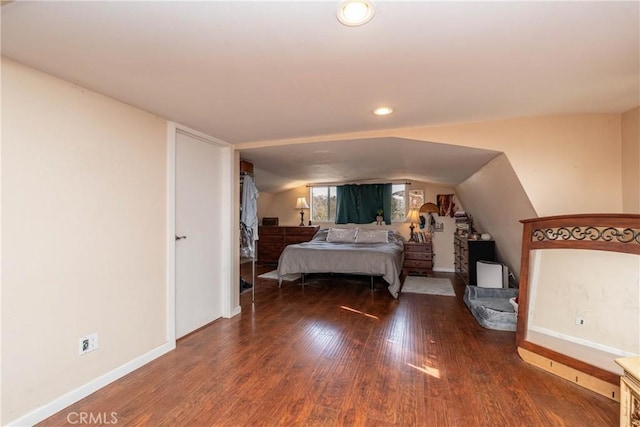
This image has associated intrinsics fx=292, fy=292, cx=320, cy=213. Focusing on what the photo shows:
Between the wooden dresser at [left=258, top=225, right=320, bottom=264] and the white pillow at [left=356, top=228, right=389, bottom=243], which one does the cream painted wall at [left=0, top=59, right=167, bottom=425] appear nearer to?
the white pillow at [left=356, top=228, right=389, bottom=243]

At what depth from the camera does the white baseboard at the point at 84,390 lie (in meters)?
1.65

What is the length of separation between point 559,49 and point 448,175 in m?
3.29

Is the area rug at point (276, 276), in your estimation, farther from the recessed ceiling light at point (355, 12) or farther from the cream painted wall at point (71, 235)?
the recessed ceiling light at point (355, 12)

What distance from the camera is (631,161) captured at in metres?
2.23

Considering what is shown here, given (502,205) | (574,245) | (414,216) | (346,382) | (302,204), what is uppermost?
(302,204)

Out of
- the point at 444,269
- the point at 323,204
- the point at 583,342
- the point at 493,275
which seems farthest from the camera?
the point at 323,204

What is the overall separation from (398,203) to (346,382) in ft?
16.4

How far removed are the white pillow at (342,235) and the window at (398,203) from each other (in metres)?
1.11

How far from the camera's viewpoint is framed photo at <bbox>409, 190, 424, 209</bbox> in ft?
21.1

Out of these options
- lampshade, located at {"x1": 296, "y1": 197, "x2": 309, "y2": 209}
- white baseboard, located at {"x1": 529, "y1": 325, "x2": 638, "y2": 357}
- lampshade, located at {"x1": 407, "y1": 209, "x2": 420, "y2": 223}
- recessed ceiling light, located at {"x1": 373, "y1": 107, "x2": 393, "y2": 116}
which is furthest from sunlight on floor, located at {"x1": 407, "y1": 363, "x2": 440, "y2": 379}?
lampshade, located at {"x1": 296, "y1": 197, "x2": 309, "y2": 209}

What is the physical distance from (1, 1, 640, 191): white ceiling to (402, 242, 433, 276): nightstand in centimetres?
373

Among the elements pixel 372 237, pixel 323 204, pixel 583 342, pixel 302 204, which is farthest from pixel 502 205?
pixel 302 204

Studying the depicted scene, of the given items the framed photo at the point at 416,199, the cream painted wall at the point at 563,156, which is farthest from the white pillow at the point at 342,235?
the cream painted wall at the point at 563,156

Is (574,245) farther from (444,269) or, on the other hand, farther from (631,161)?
(444,269)
